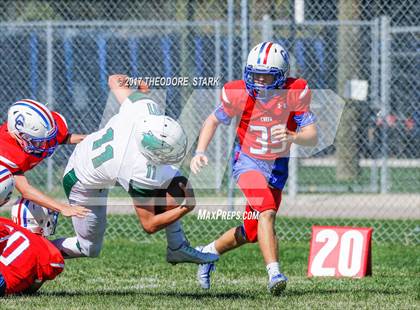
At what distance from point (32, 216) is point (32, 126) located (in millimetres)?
730

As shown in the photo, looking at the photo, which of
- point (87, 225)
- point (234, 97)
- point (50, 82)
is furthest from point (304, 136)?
point (50, 82)

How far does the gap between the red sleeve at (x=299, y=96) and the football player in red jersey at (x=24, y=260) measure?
198 centimetres

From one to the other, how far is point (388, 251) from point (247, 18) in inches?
100

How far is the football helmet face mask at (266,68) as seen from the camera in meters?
7.26

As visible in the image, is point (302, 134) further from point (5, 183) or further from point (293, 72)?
point (293, 72)

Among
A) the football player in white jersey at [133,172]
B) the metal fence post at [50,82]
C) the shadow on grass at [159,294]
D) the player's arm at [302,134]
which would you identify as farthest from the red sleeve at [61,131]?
the metal fence post at [50,82]

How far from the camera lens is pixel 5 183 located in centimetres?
668

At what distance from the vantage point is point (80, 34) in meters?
12.5

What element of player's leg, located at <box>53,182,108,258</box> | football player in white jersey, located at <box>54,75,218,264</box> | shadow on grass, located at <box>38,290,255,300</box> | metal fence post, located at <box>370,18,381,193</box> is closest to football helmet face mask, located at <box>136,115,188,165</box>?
football player in white jersey, located at <box>54,75,218,264</box>

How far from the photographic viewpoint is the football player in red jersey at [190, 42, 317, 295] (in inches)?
286

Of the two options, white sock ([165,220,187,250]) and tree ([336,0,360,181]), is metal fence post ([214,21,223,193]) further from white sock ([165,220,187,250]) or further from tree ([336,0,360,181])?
white sock ([165,220,187,250])

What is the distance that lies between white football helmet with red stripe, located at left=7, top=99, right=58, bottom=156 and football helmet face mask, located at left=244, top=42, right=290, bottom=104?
1.43m

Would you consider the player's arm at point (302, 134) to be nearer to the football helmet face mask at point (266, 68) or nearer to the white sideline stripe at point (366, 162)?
the football helmet face mask at point (266, 68)

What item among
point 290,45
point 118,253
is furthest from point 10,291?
point 290,45
